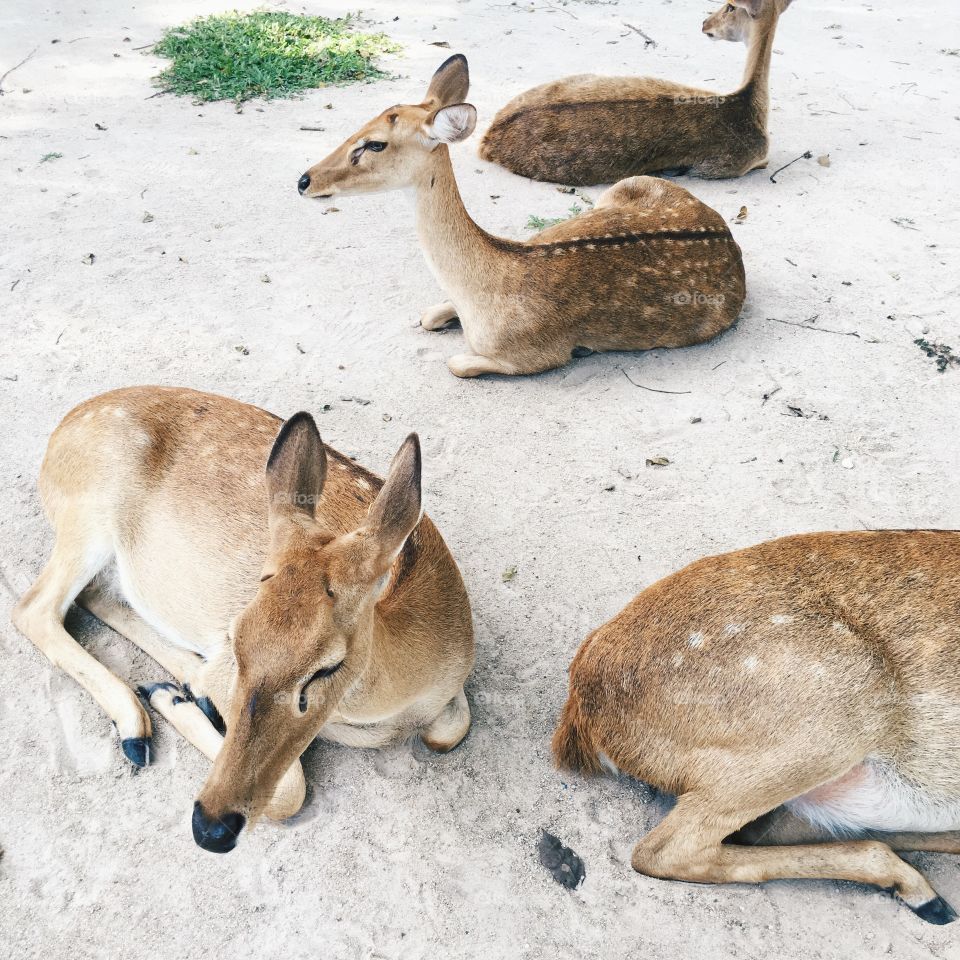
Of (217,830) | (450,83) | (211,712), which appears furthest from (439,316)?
(217,830)

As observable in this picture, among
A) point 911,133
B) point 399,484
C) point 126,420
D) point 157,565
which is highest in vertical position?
point 399,484

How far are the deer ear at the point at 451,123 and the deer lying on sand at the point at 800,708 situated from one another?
8.88ft

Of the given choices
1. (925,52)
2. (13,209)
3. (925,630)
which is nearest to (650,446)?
(925,630)

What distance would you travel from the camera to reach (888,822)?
2711mm

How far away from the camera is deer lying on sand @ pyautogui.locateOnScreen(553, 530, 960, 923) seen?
2.56 metres

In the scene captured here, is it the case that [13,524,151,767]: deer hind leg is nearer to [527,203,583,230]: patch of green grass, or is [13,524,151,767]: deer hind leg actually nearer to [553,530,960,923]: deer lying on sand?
[553,530,960,923]: deer lying on sand

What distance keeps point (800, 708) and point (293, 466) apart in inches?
59.6

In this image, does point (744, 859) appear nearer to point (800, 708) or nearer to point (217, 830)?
point (800, 708)

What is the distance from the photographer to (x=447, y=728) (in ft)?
10.1

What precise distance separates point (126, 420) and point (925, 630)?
108 inches

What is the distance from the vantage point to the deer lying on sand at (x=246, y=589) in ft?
7.17

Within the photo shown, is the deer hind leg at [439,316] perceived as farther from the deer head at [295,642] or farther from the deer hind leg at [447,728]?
the deer head at [295,642]

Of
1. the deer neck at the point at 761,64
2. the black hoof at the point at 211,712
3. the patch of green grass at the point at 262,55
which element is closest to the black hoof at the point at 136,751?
the black hoof at the point at 211,712

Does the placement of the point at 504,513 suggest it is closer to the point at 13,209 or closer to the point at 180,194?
the point at 180,194
